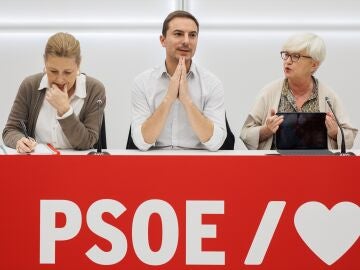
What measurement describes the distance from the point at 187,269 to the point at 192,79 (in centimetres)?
102

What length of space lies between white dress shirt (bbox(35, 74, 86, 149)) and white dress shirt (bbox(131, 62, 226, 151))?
0.23 metres

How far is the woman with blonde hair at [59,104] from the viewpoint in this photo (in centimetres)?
221

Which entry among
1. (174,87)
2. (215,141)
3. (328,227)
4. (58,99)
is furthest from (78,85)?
(328,227)

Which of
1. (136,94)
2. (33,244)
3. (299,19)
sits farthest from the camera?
(299,19)

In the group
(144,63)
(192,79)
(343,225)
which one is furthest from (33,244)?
(144,63)

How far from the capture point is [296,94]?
2.51 m

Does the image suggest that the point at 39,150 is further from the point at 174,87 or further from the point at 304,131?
the point at 304,131

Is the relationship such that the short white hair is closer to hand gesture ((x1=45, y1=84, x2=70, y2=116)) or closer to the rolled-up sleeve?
the rolled-up sleeve

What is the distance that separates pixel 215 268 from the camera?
1.59m

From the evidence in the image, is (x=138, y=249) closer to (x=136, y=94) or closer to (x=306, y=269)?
(x=306, y=269)

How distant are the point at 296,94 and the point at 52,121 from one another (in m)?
1.07

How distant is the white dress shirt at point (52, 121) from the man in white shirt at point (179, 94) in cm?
23

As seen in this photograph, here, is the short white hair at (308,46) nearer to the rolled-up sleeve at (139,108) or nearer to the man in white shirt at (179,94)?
the man in white shirt at (179,94)

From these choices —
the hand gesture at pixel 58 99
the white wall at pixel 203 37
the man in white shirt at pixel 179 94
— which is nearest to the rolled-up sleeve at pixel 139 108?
the man in white shirt at pixel 179 94
